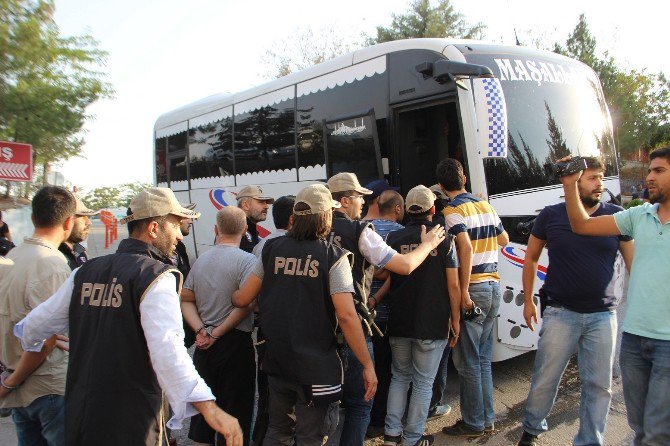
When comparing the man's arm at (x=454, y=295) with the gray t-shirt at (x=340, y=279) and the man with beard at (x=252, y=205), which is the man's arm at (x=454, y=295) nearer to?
the gray t-shirt at (x=340, y=279)

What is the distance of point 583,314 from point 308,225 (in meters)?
2.06

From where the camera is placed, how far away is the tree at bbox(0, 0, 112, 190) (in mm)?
10336

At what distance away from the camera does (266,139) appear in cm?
784

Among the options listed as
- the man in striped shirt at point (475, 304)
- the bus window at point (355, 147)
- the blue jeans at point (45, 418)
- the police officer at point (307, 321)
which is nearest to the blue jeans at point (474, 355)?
the man in striped shirt at point (475, 304)

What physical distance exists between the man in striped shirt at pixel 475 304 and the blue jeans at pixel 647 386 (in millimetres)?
1142

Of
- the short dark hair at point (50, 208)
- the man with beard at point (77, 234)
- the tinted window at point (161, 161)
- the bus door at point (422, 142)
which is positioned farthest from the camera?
the tinted window at point (161, 161)

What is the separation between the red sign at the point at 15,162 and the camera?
761 centimetres

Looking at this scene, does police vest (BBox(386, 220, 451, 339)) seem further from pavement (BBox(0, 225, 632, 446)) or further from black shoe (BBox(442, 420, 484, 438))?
pavement (BBox(0, 225, 632, 446))

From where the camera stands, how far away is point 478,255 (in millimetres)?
4105

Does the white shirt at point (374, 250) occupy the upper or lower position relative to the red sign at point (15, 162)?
lower

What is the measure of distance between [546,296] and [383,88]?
118 inches

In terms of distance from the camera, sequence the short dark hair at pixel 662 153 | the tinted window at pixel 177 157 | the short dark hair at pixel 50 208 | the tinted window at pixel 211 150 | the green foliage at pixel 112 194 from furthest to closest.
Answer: the green foliage at pixel 112 194 < the tinted window at pixel 177 157 < the tinted window at pixel 211 150 < the short dark hair at pixel 662 153 < the short dark hair at pixel 50 208

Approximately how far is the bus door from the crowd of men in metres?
1.50

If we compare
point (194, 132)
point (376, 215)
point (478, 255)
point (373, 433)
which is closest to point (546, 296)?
point (478, 255)
